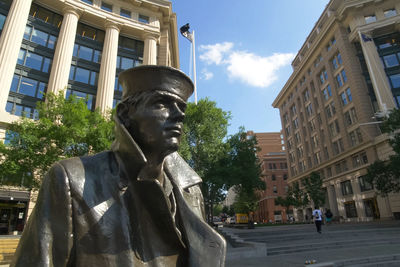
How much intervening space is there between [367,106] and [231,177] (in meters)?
27.5

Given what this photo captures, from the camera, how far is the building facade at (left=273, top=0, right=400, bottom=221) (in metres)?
34.0

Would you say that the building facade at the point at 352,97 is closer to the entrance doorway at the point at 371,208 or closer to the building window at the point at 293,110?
the entrance doorway at the point at 371,208

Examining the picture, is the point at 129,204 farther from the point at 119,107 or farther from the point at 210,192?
the point at 210,192

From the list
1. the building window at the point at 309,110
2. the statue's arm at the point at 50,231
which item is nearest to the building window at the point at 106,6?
the statue's arm at the point at 50,231

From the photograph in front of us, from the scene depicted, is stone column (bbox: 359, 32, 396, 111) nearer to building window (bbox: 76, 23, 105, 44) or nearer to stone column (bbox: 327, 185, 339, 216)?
stone column (bbox: 327, 185, 339, 216)

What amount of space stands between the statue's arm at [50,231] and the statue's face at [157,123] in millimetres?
437

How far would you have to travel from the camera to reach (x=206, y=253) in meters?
1.34

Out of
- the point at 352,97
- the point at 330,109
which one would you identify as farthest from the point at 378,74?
the point at 330,109

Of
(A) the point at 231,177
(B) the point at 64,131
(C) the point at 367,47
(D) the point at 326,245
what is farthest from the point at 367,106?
(B) the point at 64,131

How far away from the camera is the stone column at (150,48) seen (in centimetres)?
3180

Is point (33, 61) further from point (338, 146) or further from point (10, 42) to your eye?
point (338, 146)

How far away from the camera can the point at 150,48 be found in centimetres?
3275

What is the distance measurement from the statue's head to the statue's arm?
452 mm

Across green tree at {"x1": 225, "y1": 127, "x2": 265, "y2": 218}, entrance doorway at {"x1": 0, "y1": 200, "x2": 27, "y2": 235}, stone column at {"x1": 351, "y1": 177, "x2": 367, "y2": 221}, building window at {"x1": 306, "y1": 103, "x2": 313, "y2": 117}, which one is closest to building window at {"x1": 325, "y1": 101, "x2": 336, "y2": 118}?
building window at {"x1": 306, "y1": 103, "x2": 313, "y2": 117}
